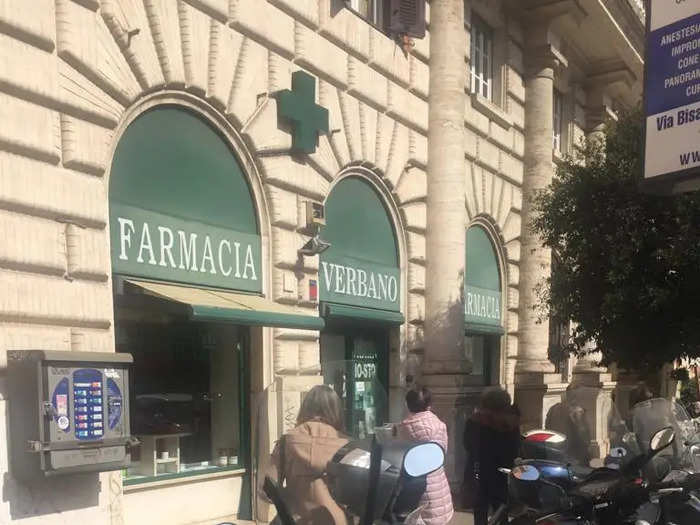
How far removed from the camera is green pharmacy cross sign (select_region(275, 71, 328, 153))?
27.5 feet

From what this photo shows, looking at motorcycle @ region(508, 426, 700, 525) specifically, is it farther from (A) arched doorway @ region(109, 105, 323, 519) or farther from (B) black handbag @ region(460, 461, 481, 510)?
(A) arched doorway @ region(109, 105, 323, 519)

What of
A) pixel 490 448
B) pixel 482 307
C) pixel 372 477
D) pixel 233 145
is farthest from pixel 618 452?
pixel 482 307

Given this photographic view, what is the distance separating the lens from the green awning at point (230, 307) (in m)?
6.46

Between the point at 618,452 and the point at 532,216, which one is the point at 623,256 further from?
the point at 618,452

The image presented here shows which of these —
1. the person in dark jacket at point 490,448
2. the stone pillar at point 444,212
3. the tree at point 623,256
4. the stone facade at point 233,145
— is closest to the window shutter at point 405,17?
the stone facade at point 233,145

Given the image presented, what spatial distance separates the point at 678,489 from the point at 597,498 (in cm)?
50

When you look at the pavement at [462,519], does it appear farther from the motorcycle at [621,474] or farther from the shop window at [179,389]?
the motorcycle at [621,474]

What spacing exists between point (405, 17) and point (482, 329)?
5.73 meters

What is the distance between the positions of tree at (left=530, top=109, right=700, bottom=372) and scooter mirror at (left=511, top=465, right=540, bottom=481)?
5.44 m

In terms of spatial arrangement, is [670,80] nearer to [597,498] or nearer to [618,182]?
[597,498]

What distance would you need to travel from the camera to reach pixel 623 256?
9.91 meters

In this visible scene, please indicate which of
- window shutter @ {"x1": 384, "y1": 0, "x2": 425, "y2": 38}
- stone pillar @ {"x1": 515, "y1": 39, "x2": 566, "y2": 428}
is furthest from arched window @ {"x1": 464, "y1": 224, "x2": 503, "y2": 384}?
window shutter @ {"x1": 384, "y1": 0, "x2": 425, "y2": 38}

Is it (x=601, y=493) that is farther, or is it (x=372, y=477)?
(x=601, y=493)

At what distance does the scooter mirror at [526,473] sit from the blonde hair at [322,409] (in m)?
2.66
